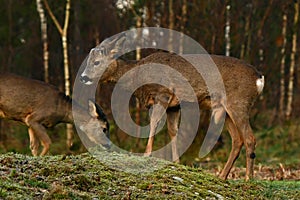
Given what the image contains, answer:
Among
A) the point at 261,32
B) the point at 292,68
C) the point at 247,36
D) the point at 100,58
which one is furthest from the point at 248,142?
the point at 261,32

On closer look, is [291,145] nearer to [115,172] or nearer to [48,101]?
[48,101]

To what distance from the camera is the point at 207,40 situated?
70.2 ft

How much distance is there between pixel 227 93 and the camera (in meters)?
12.1

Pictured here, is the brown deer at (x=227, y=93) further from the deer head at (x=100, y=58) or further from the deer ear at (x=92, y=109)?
the deer ear at (x=92, y=109)

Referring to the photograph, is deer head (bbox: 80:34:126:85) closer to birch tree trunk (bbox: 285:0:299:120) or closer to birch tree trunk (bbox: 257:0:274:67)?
birch tree trunk (bbox: 257:0:274:67)

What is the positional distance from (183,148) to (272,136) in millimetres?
4439

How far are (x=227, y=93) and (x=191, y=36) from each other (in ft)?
32.6

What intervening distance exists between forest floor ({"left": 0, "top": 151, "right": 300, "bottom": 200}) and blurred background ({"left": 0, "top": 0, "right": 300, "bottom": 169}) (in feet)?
31.4

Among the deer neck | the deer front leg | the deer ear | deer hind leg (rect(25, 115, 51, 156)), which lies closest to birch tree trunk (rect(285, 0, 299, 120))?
the deer ear

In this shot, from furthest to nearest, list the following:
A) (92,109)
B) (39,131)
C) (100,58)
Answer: (92,109), (39,131), (100,58)

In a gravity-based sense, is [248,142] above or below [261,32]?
below

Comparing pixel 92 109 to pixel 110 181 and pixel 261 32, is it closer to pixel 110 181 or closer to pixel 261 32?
pixel 110 181

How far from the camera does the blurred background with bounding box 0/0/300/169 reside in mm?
21266

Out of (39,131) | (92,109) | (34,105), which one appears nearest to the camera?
(39,131)
